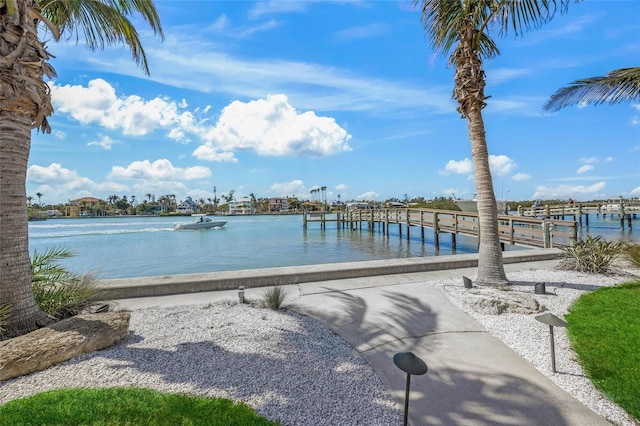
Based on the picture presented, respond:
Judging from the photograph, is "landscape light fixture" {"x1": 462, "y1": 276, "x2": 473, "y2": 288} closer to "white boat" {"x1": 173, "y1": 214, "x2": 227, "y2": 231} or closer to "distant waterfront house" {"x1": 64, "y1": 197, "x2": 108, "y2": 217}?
"white boat" {"x1": 173, "y1": 214, "x2": 227, "y2": 231}

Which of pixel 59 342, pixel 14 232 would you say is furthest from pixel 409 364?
pixel 14 232

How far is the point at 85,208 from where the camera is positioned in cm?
11062

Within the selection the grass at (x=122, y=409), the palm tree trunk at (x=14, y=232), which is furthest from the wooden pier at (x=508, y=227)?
the palm tree trunk at (x=14, y=232)

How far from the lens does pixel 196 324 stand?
168 inches

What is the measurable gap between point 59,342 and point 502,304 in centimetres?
551

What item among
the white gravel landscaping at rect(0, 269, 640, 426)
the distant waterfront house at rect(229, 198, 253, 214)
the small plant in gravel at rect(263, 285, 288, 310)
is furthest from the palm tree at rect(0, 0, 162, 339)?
the distant waterfront house at rect(229, 198, 253, 214)

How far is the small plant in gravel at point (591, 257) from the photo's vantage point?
23.8 feet

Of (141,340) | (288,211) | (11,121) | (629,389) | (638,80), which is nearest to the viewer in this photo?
(629,389)

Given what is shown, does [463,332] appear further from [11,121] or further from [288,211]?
[288,211]

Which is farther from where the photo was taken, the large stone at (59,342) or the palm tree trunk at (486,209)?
the palm tree trunk at (486,209)

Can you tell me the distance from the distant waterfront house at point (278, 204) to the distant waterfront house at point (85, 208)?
57719 millimetres

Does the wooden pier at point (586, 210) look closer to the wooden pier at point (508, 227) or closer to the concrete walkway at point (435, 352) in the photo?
the wooden pier at point (508, 227)

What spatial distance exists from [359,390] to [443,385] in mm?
814

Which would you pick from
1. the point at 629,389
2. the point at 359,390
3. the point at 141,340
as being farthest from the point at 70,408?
the point at 629,389
